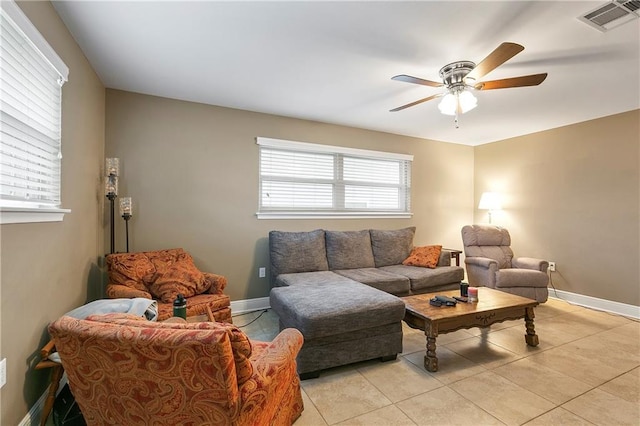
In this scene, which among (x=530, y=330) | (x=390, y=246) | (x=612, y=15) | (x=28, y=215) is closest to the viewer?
(x=28, y=215)

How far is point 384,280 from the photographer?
3.33m

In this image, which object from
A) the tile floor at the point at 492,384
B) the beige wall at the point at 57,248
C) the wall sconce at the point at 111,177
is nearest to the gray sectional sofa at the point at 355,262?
the tile floor at the point at 492,384

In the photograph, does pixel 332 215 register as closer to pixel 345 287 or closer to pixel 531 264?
pixel 345 287

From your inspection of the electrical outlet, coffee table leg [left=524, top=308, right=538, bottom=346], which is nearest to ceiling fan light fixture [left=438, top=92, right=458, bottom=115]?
coffee table leg [left=524, top=308, right=538, bottom=346]

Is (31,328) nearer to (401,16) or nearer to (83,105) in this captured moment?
(83,105)

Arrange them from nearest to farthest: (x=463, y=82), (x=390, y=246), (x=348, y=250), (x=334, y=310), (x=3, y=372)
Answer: (x=3, y=372)
(x=334, y=310)
(x=463, y=82)
(x=348, y=250)
(x=390, y=246)

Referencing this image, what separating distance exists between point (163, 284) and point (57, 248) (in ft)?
2.63

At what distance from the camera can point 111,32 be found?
2.09m

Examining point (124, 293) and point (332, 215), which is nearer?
point (124, 293)

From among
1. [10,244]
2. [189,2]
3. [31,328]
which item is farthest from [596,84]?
[31,328]

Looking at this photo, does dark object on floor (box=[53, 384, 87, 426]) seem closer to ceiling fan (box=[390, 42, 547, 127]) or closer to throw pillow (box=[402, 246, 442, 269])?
ceiling fan (box=[390, 42, 547, 127])

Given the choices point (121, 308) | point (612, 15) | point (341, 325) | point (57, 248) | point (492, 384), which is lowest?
point (492, 384)

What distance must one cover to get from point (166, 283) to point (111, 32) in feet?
6.33

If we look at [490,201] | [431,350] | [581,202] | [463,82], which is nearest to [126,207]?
[431,350]
